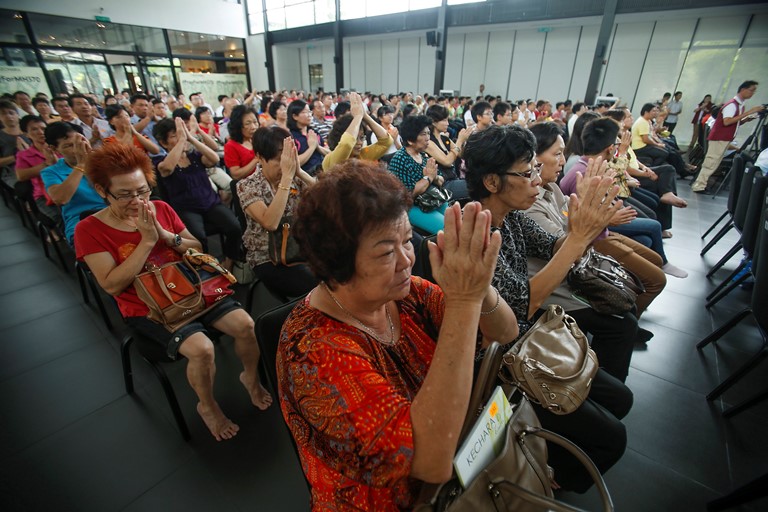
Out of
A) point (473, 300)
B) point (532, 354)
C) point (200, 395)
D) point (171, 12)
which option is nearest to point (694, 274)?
point (532, 354)

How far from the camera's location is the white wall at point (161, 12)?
1011 cm

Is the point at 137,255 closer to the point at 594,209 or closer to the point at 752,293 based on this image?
the point at 594,209

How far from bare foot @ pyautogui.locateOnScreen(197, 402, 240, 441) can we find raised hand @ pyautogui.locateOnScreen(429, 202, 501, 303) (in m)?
1.59

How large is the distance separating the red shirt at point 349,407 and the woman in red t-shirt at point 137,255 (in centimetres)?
100

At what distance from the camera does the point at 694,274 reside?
10.8ft

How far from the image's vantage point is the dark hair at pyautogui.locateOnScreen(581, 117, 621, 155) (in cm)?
261

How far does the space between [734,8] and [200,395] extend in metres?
13.2

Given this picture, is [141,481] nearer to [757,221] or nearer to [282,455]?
[282,455]

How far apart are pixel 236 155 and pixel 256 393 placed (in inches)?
95.6

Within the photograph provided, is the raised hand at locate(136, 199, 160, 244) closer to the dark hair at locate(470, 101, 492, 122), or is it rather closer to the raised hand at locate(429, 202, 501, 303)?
the raised hand at locate(429, 202, 501, 303)

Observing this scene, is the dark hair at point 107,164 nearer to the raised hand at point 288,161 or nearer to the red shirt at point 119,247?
the red shirt at point 119,247

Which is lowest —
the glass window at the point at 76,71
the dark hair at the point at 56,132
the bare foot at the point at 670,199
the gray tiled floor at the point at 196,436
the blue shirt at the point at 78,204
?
the gray tiled floor at the point at 196,436

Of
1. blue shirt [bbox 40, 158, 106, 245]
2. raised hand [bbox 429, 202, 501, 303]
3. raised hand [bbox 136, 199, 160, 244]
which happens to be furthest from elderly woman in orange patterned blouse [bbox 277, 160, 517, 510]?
blue shirt [bbox 40, 158, 106, 245]

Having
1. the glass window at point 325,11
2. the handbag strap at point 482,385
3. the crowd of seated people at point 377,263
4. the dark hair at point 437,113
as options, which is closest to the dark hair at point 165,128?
the crowd of seated people at point 377,263
